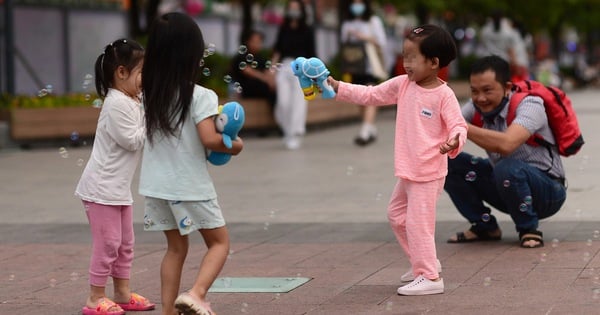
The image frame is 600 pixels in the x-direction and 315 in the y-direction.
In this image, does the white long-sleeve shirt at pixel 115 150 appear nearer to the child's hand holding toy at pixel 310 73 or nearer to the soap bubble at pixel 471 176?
the child's hand holding toy at pixel 310 73

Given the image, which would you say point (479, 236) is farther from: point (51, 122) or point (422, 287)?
point (51, 122)

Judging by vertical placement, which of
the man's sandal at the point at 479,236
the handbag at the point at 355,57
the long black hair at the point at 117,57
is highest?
the long black hair at the point at 117,57

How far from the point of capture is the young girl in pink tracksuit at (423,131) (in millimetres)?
6324

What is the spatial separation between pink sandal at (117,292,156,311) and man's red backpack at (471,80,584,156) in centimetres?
251

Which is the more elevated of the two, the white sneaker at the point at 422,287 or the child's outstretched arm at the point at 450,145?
the child's outstretched arm at the point at 450,145

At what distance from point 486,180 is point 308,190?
364 centimetres

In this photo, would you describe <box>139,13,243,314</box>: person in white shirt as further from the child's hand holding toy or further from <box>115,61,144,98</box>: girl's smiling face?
the child's hand holding toy

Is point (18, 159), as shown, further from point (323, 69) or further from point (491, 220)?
point (323, 69)

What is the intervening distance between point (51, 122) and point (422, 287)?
11.2m

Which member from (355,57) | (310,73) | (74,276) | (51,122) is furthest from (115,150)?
(51,122)

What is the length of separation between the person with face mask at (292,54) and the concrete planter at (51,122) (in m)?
2.59

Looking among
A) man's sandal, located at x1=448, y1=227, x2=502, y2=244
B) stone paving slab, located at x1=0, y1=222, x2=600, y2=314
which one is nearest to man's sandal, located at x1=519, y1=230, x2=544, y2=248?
stone paving slab, located at x1=0, y1=222, x2=600, y2=314

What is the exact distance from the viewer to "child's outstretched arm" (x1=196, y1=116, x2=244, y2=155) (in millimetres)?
5441

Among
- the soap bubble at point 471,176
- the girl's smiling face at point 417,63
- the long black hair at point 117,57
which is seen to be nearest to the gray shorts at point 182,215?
the long black hair at point 117,57
